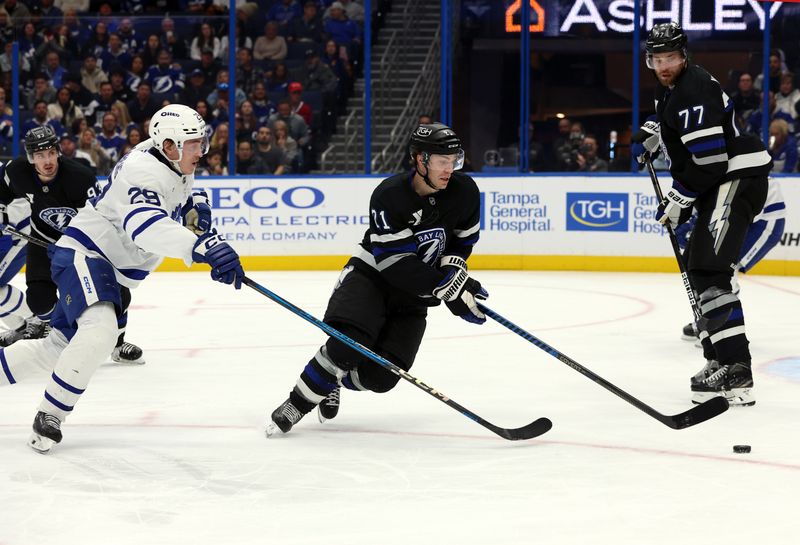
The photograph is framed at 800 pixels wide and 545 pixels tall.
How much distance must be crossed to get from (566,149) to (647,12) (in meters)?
2.15

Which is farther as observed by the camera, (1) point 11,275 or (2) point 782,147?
(2) point 782,147

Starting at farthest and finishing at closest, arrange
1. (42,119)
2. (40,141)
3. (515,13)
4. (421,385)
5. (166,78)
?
(515,13)
(166,78)
(42,119)
(40,141)
(421,385)

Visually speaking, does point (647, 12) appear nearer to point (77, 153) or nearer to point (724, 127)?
point (77, 153)

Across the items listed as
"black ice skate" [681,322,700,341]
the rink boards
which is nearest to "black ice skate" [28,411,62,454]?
"black ice skate" [681,322,700,341]

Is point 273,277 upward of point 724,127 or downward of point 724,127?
downward

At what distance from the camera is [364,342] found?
3.47m

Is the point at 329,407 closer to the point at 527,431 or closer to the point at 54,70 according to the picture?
the point at 527,431

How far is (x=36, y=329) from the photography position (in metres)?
5.56

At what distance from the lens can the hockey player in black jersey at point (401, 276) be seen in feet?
11.2

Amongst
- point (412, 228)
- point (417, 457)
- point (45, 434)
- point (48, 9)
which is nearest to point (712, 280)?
point (412, 228)

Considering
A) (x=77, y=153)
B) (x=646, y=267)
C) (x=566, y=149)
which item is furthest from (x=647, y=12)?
(x=77, y=153)

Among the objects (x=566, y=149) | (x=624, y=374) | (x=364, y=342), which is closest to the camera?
(x=364, y=342)

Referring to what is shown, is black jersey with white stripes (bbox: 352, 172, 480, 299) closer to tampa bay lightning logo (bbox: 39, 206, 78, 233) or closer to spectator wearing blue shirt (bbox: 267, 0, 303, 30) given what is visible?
tampa bay lightning logo (bbox: 39, 206, 78, 233)

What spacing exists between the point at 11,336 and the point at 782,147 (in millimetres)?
5853
